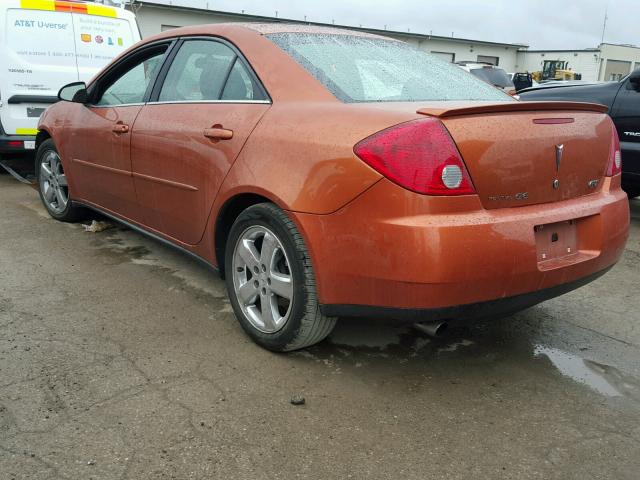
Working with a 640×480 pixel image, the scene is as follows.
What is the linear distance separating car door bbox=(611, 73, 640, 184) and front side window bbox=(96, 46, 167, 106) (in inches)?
168

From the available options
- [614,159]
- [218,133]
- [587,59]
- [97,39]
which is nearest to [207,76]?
[218,133]

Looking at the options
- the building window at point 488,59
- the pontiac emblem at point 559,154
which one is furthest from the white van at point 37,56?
the building window at point 488,59

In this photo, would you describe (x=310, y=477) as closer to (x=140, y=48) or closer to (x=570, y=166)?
(x=570, y=166)

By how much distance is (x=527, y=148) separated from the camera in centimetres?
236

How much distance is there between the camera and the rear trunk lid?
226 centimetres

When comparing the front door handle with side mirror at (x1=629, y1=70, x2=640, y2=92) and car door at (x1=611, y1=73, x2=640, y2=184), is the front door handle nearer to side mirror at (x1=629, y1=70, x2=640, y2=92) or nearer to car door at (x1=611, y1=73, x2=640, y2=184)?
car door at (x1=611, y1=73, x2=640, y2=184)

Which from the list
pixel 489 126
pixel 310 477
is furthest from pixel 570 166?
pixel 310 477

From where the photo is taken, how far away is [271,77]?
2.84 meters

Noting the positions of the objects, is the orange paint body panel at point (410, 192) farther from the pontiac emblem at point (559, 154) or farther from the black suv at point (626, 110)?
the black suv at point (626, 110)

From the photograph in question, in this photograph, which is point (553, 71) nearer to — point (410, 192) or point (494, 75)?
point (494, 75)

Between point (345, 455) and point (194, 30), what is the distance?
2.57 metres

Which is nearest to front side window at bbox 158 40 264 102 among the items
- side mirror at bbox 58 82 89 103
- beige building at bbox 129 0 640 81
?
side mirror at bbox 58 82 89 103

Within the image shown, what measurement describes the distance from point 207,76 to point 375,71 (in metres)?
0.98

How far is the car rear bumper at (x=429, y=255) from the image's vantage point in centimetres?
218
